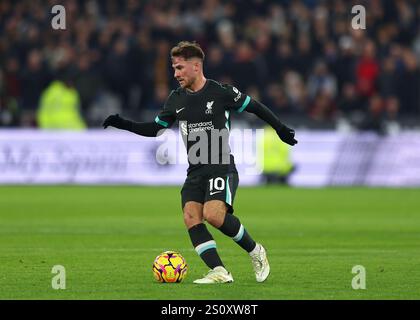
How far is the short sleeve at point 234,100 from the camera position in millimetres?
10469

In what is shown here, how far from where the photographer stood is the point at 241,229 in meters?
10.3

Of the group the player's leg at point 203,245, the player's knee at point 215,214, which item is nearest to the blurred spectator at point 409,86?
the player's leg at point 203,245

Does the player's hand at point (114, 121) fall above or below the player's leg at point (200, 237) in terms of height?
above

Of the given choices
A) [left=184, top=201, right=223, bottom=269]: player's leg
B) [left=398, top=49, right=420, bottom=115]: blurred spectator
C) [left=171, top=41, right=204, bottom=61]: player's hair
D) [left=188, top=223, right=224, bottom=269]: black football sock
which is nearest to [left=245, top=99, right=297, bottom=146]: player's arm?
[left=171, top=41, right=204, bottom=61]: player's hair

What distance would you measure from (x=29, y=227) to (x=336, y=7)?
542 inches

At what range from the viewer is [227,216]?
1027cm

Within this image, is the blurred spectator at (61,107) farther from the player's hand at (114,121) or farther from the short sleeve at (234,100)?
the short sleeve at (234,100)

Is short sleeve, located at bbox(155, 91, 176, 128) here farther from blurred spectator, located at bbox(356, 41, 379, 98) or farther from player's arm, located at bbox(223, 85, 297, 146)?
blurred spectator, located at bbox(356, 41, 379, 98)

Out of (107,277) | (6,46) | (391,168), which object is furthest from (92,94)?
(107,277)

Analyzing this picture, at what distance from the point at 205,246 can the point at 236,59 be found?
16.1 metres

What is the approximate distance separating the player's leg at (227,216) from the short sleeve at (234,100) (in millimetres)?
600

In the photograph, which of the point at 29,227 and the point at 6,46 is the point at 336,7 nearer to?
the point at 6,46
